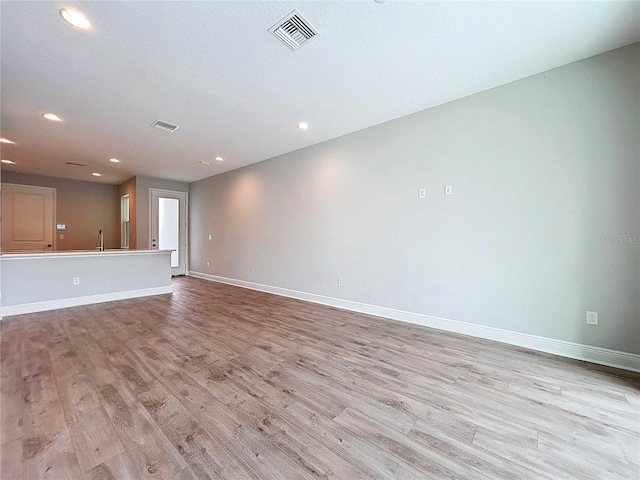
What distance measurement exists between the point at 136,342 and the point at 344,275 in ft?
9.36

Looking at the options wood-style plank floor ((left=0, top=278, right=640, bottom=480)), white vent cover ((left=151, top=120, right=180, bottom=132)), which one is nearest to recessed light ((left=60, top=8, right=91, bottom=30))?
white vent cover ((left=151, top=120, right=180, bottom=132))

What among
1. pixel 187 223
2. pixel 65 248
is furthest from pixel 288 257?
pixel 65 248

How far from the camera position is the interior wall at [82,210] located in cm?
671

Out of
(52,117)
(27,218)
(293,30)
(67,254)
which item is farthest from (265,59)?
(27,218)

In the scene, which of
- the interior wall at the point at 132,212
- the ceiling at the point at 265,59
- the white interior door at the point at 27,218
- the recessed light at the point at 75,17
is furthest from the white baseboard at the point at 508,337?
the white interior door at the point at 27,218

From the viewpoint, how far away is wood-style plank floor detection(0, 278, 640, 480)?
132 cm

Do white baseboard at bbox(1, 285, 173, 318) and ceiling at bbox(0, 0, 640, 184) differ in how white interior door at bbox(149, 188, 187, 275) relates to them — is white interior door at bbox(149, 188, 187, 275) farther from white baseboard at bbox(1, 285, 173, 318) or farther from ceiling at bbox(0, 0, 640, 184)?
ceiling at bbox(0, 0, 640, 184)

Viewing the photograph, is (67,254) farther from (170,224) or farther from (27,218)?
(27,218)

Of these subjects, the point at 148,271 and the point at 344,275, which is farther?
the point at 148,271

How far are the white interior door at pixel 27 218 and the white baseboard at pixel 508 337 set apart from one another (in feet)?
23.8

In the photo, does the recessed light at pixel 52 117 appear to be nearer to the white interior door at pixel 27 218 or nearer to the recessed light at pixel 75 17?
the recessed light at pixel 75 17

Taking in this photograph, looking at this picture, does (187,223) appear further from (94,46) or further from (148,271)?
(94,46)

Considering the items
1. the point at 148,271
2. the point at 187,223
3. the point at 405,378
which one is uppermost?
the point at 187,223

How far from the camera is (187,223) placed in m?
7.74
